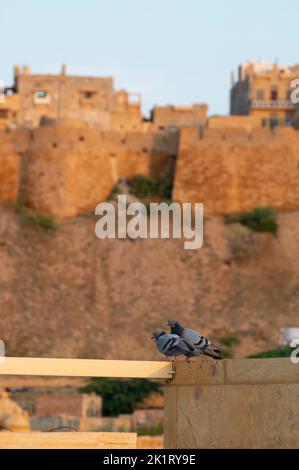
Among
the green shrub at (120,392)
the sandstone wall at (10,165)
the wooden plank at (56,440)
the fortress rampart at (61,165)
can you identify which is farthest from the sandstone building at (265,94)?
the wooden plank at (56,440)

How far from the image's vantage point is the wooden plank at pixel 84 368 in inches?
492

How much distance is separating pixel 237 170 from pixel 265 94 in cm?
1584

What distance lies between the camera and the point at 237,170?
47.6 meters

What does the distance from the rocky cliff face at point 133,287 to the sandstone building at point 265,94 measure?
13704 mm

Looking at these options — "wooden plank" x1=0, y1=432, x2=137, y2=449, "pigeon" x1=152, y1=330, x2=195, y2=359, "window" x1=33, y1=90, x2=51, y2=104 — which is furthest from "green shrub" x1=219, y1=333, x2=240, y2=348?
"pigeon" x1=152, y1=330, x2=195, y2=359

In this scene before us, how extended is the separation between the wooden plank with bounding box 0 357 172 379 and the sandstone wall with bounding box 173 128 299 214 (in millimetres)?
34403

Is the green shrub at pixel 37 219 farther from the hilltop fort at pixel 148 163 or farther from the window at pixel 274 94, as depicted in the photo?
the window at pixel 274 94

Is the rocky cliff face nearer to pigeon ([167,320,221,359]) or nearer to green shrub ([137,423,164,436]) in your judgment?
green shrub ([137,423,164,436])

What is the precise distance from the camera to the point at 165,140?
4812 centimetres

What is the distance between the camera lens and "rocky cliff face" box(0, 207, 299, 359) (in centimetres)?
4331

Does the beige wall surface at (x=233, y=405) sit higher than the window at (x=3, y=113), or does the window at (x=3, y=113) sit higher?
the window at (x=3, y=113)

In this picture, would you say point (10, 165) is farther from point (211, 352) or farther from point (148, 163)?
point (211, 352)

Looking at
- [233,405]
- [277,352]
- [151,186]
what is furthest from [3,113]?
[233,405]
